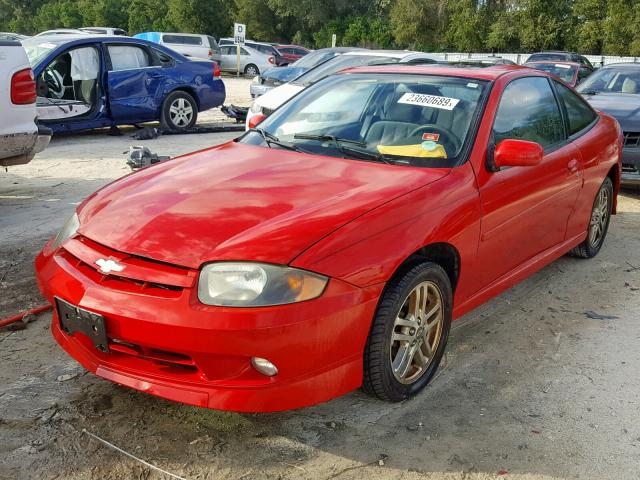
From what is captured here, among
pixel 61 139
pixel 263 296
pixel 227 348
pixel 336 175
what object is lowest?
pixel 61 139

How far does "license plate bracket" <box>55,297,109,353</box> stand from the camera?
8.36 ft

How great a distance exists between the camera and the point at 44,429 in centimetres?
273

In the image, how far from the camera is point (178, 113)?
10.9 metres

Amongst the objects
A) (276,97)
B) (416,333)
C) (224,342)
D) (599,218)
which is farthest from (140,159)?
(224,342)

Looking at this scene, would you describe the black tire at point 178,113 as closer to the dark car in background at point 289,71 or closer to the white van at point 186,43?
the dark car in background at point 289,71

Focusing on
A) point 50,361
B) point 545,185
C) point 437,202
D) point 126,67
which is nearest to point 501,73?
point 545,185

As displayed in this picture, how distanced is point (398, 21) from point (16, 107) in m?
41.9

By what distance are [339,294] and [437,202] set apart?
2.64 ft

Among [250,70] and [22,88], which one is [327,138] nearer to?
[22,88]

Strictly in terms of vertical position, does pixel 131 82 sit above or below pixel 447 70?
below

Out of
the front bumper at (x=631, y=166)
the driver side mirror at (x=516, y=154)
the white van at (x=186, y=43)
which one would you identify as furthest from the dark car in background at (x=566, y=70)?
the white van at (x=186, y=43)

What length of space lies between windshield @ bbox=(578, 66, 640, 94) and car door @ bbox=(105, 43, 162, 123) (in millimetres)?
6409

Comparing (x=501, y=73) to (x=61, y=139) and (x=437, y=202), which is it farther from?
(x=61, y=139)

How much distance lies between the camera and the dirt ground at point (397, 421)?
2568 millimetres
